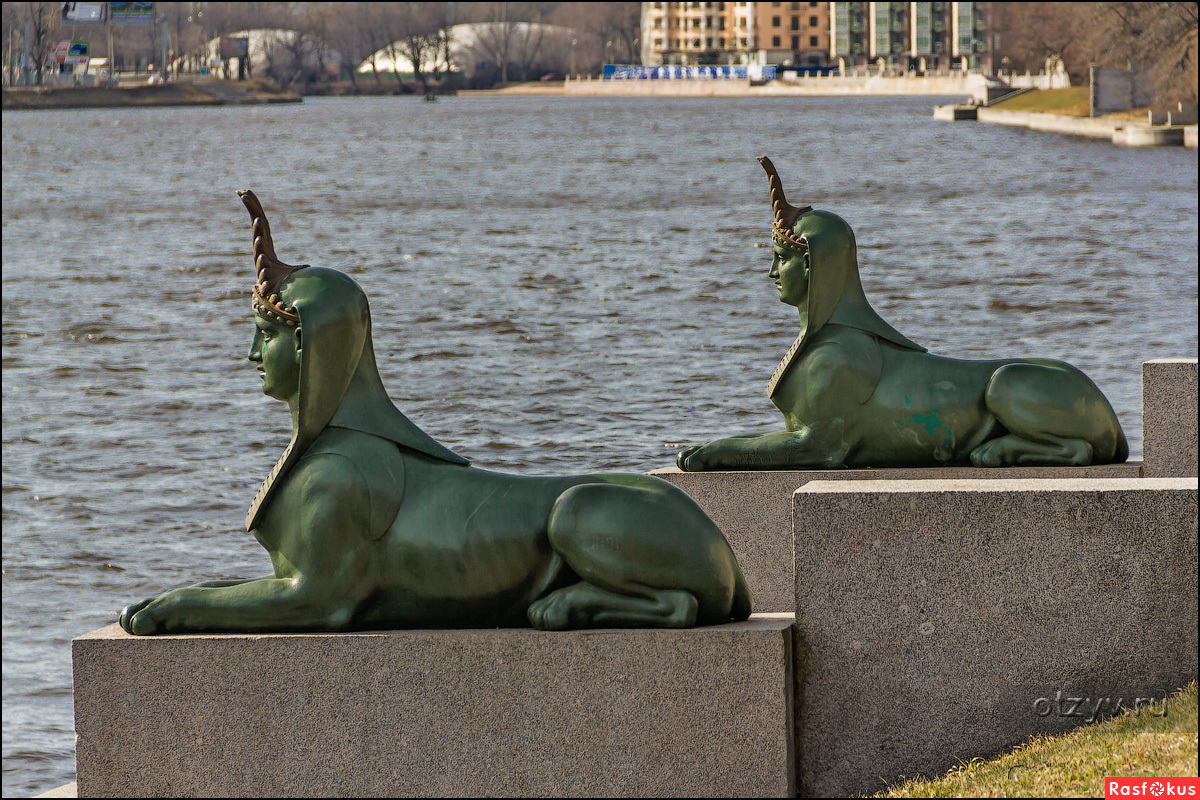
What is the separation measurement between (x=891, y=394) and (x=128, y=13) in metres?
197

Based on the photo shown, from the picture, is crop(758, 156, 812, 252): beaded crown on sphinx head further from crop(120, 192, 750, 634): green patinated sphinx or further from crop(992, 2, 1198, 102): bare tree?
crop(992, 2, 1198, 102): bare tree

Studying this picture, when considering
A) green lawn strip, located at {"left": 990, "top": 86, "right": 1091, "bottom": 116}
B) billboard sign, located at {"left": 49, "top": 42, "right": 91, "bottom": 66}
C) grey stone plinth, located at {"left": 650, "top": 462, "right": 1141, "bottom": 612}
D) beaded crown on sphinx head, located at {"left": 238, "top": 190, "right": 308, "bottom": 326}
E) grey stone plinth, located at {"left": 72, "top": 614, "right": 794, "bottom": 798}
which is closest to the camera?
grey stone plinth, located at {"left": 72, "top": 614, "right": 794, "bottom": 798}

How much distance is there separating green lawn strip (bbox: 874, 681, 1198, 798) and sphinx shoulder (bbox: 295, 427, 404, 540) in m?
1.72

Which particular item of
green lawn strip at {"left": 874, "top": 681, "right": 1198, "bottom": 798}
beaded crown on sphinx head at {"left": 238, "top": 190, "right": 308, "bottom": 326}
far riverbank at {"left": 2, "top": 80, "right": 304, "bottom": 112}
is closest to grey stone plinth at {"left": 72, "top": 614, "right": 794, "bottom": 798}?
green lawn strip at {"left": 874, "top": 681, "right": 1198, "bottom": 798}

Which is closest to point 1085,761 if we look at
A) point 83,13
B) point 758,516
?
point 758,516

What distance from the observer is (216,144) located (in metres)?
92.2

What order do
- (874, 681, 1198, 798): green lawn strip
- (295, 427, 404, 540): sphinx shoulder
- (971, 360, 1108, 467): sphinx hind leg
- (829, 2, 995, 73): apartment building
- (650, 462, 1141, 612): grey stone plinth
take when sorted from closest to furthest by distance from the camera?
(874, 681, 1198, 798): green lawn strip < (295, 427, 404, 540): sphinx shoulder < (971, 360, 1108, 467): sphinx hind leg < (650, 462, 1141, 612): grey stone plinth < (829, 2, 995, 73): apartment building

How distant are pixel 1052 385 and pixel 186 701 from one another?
12.8 feet

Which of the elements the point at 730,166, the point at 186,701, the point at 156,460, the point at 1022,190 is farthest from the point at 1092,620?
the point at 730,166

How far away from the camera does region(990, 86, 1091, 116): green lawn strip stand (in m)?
87.1

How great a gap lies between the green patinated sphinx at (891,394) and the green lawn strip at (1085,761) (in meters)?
2.25

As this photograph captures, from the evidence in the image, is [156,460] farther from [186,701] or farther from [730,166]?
[730,166]

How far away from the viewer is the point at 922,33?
628 feet

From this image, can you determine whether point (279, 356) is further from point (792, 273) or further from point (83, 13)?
point (83, 13)
